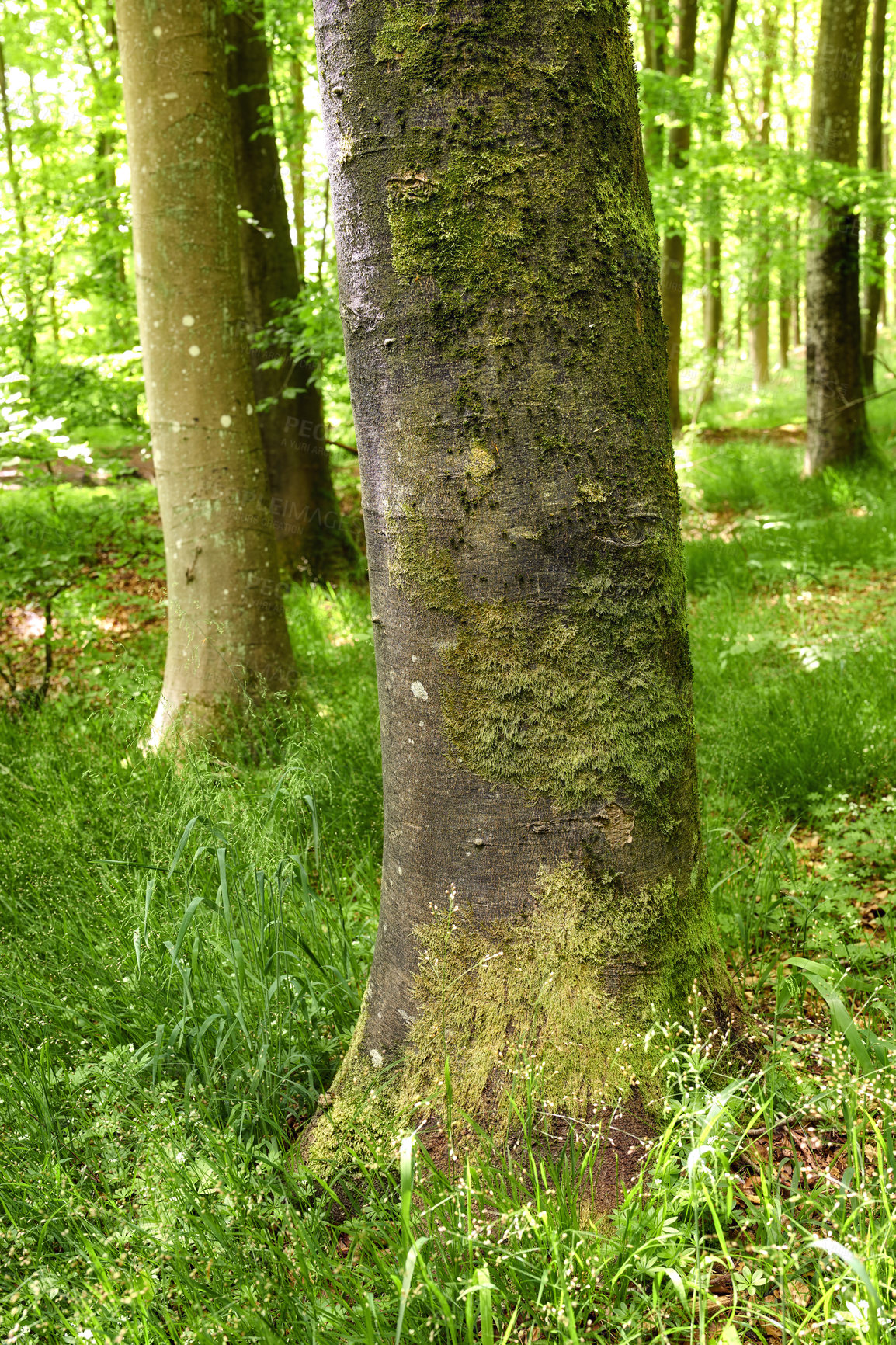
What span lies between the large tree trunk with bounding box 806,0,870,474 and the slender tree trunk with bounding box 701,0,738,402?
945 millimetres

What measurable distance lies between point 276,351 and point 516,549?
6.16m

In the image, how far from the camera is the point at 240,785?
3.05m

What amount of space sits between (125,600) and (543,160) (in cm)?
388

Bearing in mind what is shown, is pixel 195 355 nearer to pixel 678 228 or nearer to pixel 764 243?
pixel 678 228

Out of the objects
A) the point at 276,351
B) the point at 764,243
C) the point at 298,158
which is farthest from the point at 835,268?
the point at 298,158

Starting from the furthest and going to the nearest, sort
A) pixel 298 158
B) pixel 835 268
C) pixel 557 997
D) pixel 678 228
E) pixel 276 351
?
pixel 678 228
pixel 298 158
pixel 835 268
pixel 276 351
pixel 557 997

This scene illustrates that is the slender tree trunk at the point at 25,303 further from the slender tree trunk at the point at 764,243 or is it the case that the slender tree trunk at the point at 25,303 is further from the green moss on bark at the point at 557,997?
the slender tree trunk at the point at 764,243

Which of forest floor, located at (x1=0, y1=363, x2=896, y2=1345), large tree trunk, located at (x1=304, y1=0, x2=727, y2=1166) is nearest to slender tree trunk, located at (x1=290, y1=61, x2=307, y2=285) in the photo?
forest floor, located at (x1=0, y1=363, x2=896, y2=1345)

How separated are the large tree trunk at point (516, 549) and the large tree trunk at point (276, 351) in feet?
17.2

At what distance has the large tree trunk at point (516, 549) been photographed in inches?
54.9

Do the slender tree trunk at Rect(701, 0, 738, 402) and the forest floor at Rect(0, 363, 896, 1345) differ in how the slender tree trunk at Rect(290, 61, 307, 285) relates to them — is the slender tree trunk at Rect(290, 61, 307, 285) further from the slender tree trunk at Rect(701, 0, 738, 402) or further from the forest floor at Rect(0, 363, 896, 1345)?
the forest floor at Rect(0, 363, 896, 1345)

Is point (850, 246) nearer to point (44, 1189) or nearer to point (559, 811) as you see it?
point (559, 811)

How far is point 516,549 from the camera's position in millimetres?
1455

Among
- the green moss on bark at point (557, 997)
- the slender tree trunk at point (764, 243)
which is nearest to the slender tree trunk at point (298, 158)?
the slender tree trunk at point (764, 243)
